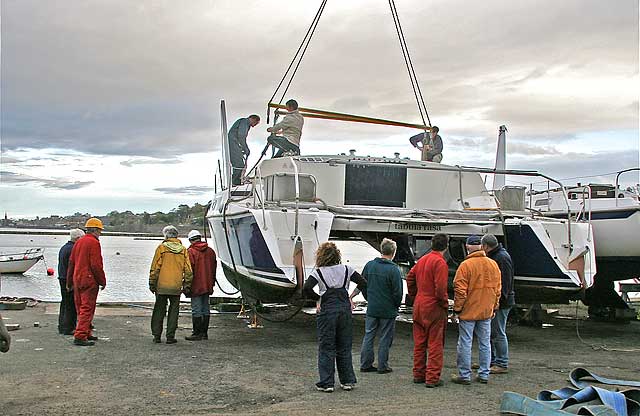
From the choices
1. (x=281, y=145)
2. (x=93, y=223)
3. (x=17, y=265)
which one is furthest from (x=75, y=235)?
(x=17, y=265)

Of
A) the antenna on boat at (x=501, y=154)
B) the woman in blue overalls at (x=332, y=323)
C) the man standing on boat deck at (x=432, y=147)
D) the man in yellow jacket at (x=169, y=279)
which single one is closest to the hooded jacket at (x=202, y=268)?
the man in yellow jacket at (x=169, y=279)

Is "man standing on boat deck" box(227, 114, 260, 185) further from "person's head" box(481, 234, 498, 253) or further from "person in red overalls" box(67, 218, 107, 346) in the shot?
"person's head" box(481, 234, 498, 253)

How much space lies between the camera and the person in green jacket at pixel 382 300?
7.36 metres

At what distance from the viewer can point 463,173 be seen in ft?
40.1

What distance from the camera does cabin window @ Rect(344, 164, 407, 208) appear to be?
1170 cm

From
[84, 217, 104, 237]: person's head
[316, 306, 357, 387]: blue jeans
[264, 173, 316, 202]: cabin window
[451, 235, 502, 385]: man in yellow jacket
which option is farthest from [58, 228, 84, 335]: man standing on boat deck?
[451, 235, 502, 385]: man in yellow jacket

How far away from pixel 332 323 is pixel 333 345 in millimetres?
202

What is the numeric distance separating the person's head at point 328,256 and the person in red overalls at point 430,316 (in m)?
0.89

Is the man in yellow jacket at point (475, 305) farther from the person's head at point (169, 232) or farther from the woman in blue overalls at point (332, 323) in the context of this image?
the person's head at point (169, 232)

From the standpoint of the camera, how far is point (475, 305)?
699 cm

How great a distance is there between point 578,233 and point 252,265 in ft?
15.3

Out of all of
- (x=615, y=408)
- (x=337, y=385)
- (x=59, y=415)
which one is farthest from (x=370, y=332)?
(x=59, y=415)

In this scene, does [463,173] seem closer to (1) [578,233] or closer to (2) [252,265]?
(1) [578,233]

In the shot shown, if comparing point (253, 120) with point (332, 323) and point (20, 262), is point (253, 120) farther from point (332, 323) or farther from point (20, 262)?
point (20, 262)
